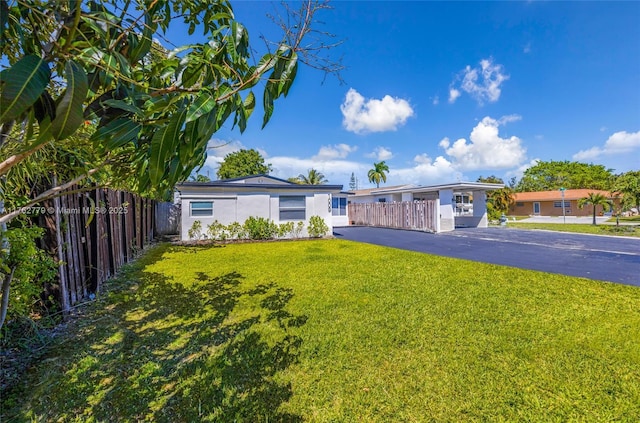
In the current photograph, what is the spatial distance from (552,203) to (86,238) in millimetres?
44487

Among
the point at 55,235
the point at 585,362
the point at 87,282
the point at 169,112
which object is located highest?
the point at 169,112

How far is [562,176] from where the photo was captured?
46.0 metres

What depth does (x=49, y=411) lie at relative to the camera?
2268mm

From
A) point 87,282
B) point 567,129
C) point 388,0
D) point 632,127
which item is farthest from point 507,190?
point 87,282

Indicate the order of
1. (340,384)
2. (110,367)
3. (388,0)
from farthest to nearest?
(388,0), (110,367), (340,384)

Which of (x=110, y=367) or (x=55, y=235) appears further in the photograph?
(x=55, y=235)

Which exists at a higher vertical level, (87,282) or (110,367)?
(87,282)

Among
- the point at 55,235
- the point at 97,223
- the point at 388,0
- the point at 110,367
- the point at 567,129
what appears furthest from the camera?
the point at 567,129

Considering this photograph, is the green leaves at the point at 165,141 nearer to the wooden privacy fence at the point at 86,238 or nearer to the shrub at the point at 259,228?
the wooden privacy fence at the point at 86,238

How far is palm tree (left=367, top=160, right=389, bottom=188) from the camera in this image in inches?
1547

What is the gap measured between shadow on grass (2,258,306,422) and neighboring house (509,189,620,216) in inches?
1417

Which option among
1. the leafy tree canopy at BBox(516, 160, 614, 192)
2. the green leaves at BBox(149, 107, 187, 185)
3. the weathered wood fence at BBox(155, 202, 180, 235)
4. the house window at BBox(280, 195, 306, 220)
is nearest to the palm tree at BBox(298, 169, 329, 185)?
the weathered wood fence at BBox(155, 202, 180, 235)

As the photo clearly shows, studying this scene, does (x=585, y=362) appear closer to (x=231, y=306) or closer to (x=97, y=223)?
(x=231, y=306)

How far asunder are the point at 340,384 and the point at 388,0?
924 cm
